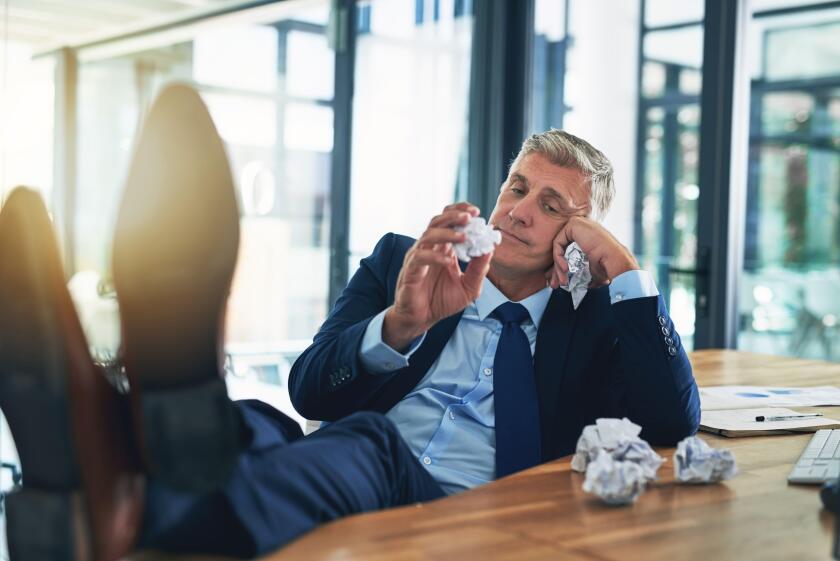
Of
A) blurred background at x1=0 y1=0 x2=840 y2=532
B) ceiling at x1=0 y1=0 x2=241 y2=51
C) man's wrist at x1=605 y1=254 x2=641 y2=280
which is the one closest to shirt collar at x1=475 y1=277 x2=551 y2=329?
man's wrist at x1=605 y1=254 x2=641 y2=280

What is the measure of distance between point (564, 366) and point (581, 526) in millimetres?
717

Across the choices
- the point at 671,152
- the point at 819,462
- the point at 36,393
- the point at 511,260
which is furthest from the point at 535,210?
the point at 671,152

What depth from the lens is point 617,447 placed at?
1.32 meters

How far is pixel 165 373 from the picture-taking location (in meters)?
0.97

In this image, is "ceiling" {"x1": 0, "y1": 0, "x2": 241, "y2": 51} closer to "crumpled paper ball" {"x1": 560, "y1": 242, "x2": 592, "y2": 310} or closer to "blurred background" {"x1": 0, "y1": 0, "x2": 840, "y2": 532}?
"blurred background" {"x1": 0, "y1": 0, "x2": 840, "y2": 532}

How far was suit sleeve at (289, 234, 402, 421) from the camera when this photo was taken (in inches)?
64.0

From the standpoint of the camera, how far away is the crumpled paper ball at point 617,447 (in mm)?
1292

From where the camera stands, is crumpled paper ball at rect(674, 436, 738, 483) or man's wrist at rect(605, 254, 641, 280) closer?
crumpled paper ball at rect(674, 436, 738, 483)

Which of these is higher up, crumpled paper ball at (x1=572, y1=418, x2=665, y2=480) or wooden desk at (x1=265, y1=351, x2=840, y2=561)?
crumpled paper ball at (x1=572, y1=418, x2=665, y2=480)

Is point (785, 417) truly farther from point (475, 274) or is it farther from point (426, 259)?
point (426, 259)

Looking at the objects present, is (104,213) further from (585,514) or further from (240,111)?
(585,514)

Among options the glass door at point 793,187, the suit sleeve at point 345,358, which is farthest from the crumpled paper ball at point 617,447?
the glass door at point 793,187

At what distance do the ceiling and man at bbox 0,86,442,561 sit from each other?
2.82 metres

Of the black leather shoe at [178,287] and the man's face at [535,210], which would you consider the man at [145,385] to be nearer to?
the black leather shoe at [178,287]
